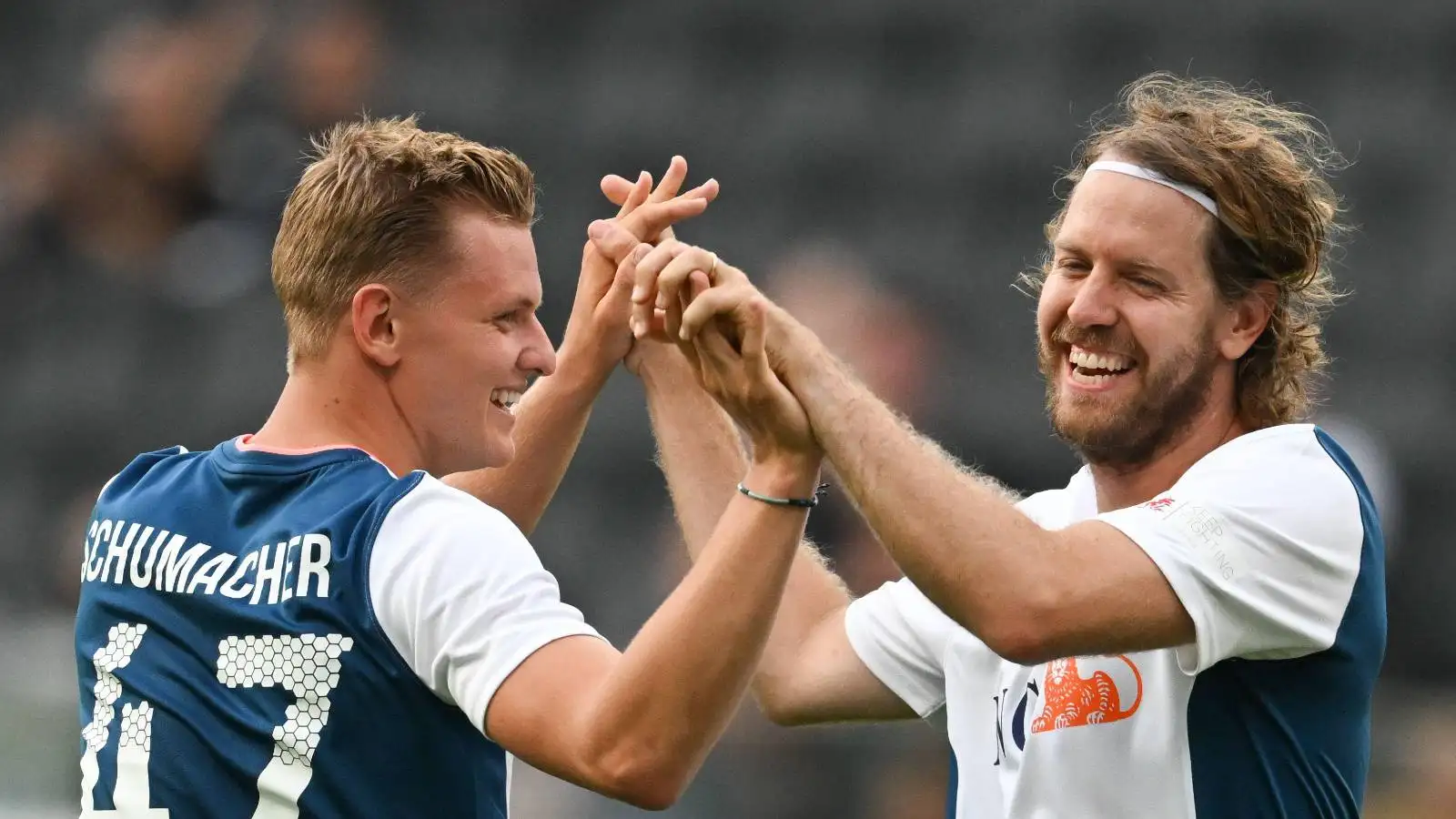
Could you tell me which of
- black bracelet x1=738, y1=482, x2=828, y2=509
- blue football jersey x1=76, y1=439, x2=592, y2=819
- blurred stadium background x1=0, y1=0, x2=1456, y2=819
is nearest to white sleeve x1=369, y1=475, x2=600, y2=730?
blue football jersey x1=76, y1=439, x2=592, y2=819

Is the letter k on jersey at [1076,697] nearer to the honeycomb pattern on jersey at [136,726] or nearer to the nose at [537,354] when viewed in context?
the nose at [537,354]

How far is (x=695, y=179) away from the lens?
9414 mm

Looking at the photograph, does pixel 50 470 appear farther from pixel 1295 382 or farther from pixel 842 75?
pixel 1295 382

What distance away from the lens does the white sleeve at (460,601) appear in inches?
108

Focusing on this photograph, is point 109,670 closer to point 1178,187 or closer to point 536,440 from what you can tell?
point 536,440

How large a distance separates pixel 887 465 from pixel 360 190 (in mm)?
1015

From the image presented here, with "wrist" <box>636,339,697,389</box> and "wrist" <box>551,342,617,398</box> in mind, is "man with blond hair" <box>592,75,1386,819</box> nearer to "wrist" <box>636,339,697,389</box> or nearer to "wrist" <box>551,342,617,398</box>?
"wrist" <box>636,339,697,389</box>

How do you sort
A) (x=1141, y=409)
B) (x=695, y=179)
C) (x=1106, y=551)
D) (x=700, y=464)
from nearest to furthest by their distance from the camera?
(x=1106, y=551) → (x=1141, y=409) → (x=700, y=464) → (x=695, y=179)

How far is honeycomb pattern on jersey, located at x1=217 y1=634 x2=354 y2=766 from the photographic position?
282cm

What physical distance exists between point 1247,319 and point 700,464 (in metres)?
1.15

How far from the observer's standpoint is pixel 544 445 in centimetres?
398

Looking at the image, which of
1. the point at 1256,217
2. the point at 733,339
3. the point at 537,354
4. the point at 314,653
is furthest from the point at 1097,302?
the point at 314,653

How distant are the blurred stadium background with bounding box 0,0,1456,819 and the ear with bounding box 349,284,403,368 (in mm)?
4549

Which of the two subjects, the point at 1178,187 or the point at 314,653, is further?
the point at 1178,187
